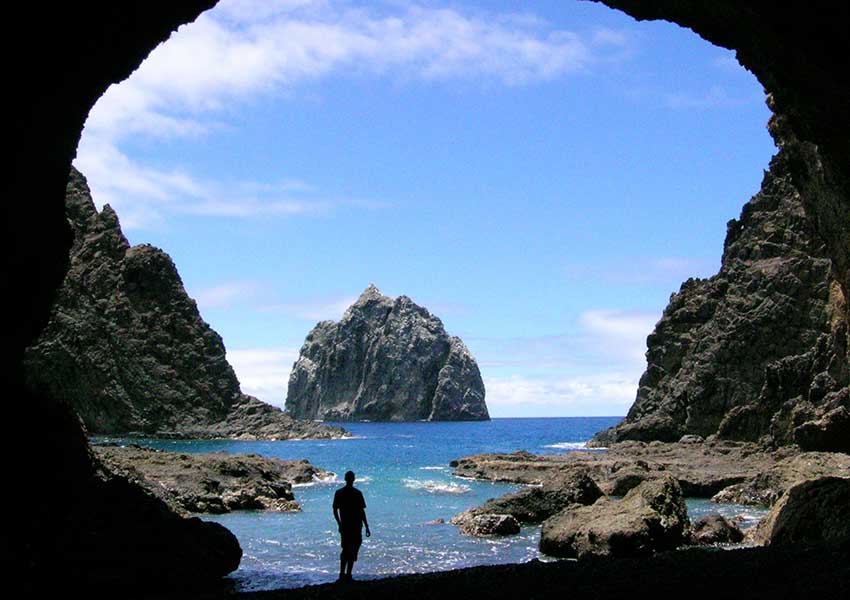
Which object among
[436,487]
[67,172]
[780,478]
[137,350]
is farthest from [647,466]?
[137,350]

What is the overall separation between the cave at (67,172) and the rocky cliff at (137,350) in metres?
100.0

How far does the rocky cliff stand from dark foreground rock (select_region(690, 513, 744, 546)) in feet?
335

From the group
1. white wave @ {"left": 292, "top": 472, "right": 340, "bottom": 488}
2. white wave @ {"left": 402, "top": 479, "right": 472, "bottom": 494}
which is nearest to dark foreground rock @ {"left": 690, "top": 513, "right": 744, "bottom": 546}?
white wave @ {"left": 402, "top": 479, "right": 472, "bottom": 494}

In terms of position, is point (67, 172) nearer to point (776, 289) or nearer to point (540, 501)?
point (540, 501)

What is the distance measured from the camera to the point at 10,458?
47.4 feet

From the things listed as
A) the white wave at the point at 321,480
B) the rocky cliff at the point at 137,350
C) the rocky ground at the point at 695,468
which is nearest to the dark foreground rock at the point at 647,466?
the rocky ground at the point at 695,468

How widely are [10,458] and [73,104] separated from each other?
7.57 meters

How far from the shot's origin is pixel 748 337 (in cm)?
7531

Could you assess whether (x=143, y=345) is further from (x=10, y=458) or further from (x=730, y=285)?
(x=10, y=458)

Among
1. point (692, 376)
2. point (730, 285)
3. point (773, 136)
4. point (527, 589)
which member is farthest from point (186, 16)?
point (730, 285)

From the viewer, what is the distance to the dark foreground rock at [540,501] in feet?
98.1

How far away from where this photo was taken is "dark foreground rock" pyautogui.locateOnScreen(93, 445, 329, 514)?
33.2m

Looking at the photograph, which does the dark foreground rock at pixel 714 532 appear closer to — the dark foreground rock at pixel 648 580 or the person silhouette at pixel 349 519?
the dark foreground rock at pixel 648 580

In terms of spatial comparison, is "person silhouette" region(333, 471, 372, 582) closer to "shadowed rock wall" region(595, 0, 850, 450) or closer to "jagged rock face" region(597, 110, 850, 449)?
"shadowed rock wall" region(595, 0, 850, 450)
